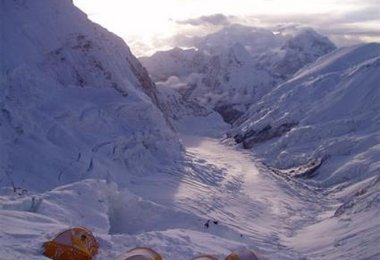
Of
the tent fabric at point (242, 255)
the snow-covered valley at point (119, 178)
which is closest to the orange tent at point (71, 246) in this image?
the snow-covered valley at point (119, 178)

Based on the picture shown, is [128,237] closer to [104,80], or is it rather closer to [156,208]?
[156,208]

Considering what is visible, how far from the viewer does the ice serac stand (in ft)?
130

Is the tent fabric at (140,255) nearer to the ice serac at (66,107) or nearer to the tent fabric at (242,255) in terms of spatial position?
the tent fabric at (242,255)

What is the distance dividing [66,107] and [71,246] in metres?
28.9

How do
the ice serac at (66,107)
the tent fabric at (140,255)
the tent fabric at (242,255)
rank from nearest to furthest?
the tent fabric at (140,255) < the tent fabric at (242,255) < the ice serac at (66,107)

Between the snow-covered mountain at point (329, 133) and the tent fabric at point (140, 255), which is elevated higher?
the snow-covered mountain at point (329, 133)

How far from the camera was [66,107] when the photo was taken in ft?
149

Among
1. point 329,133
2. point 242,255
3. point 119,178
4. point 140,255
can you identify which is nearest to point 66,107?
point 119,178

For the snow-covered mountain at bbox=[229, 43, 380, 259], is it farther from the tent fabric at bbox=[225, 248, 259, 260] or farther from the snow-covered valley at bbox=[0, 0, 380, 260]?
the tent fabric at bbox=[225, 248, 259, 260]

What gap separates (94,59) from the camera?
52844mm

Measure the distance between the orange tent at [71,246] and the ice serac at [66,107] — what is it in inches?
724

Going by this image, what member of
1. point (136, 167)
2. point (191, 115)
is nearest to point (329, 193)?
point (136, 167)

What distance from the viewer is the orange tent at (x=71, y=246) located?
17203 mm

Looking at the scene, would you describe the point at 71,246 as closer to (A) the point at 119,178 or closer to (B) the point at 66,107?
(A) the point at 119,178
